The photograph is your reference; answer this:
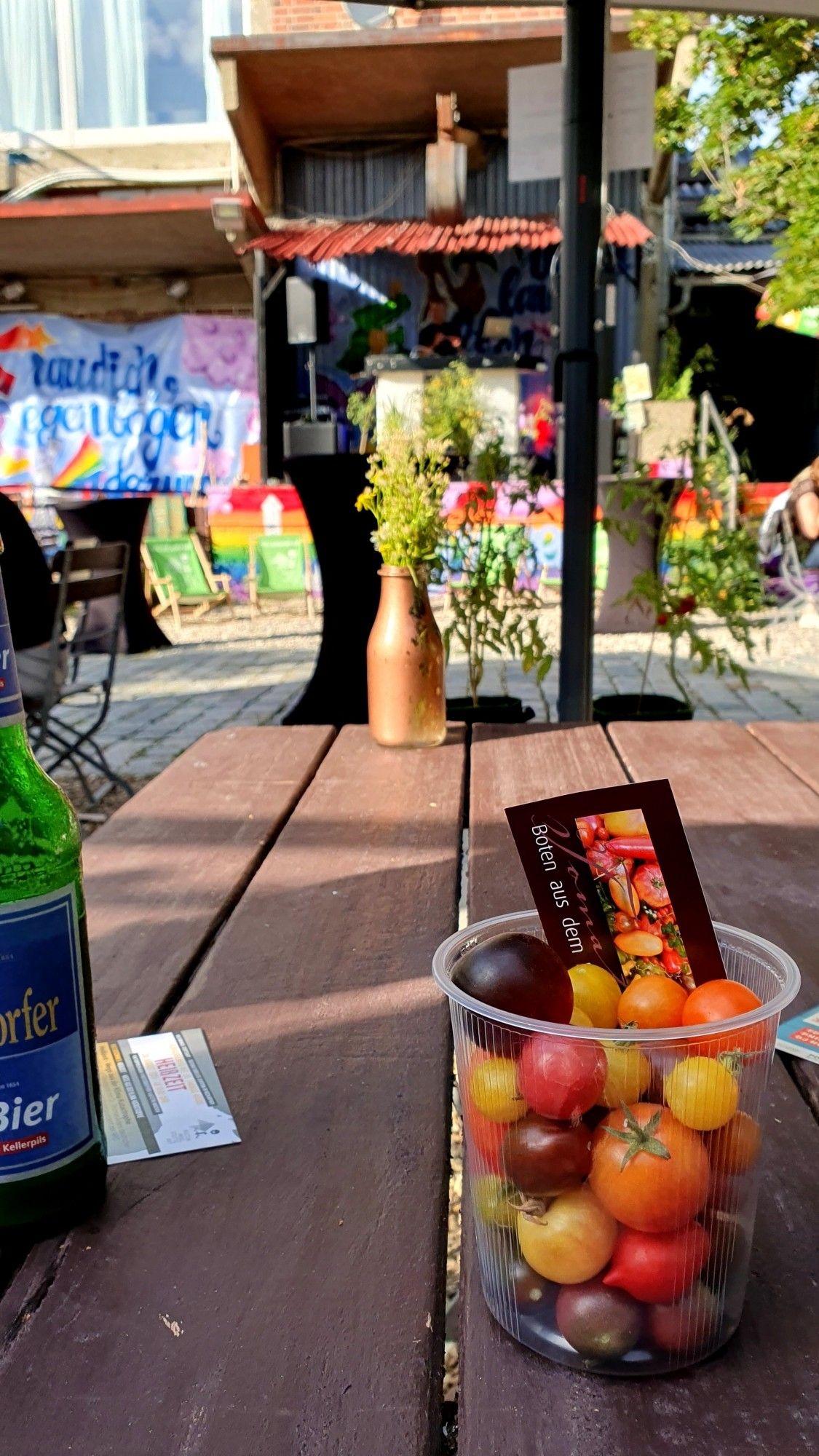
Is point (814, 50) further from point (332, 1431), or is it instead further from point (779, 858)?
point (332, 1431)

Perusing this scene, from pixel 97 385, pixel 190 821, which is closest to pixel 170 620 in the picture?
pixel 97 385

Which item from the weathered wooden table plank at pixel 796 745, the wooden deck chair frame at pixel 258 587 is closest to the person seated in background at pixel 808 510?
the wooden deck chair frame at pixel 258 587

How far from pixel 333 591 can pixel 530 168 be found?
1.67 meters

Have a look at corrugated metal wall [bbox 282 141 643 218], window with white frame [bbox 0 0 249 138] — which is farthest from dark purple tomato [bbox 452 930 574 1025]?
window with white frame [bbox 0 0 249 138]

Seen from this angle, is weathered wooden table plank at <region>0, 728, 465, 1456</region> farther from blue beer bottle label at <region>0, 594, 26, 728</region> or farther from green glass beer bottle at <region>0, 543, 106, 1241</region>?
blue beer bottle label at <region>0, 594, 26, 728</region>

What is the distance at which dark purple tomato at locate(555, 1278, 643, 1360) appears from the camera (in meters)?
0.65

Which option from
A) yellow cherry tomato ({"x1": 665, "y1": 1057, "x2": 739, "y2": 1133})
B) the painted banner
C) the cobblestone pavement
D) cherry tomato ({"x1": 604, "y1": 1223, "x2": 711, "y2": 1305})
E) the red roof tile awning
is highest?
the red roof tile awning

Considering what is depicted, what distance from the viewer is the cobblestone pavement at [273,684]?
589 centimetres

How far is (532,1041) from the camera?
687 mm

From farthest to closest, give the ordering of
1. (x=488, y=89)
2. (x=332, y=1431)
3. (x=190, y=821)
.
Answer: (x=488, y=89) → (x=190, y=821) → (x=332, y=1431)

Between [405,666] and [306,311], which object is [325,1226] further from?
[306,311]

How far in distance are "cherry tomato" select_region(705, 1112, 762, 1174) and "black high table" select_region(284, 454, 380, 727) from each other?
365cm

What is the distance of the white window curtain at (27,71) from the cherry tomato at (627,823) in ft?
48.3

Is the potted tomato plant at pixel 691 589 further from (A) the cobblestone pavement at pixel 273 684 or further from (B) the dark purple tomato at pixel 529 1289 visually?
(B) the dark purple tomato at pixel 529 1289
